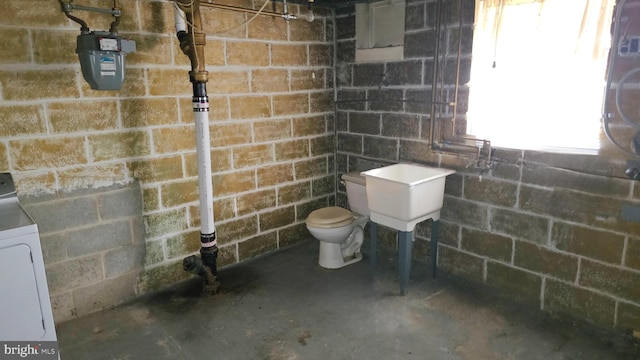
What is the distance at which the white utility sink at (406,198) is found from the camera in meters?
2.71

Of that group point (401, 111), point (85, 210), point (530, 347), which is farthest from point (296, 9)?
point (530, 347)

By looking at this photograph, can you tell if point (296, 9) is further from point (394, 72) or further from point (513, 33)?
point (513, 33)

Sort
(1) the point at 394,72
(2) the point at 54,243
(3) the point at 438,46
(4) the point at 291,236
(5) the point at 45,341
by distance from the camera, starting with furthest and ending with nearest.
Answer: (4) the point at 291,236 < (1) the point at 394,72 < (3) the point at 438,46 < (2) the point at 54,243 < (5) the point at 45,341

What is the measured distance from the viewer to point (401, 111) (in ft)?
10.8

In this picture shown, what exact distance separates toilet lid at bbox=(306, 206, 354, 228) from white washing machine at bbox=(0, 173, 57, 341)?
1.72 m

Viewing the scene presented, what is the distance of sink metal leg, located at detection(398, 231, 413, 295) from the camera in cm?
280

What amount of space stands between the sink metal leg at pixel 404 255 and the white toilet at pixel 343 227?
490 mm

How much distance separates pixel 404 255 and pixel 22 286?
2062mm

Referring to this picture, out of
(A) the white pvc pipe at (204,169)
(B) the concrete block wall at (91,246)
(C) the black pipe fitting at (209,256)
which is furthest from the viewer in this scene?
(C) the black pipe fitting at (209,256)

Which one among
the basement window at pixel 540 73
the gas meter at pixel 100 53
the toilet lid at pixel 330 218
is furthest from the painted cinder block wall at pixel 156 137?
the basement window at pixel 540 73

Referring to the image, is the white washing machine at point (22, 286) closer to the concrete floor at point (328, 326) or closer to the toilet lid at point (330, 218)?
the concrete floor at point (328, 326)

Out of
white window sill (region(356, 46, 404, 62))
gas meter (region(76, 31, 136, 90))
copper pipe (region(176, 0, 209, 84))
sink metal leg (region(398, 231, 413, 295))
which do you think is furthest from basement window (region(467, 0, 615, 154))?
gas meter (region(76, 31, 136, 90))

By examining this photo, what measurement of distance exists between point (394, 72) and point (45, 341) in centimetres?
272

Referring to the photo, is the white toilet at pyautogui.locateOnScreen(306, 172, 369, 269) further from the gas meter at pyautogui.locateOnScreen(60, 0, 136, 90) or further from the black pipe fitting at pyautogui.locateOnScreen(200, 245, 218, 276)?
the gas meter at pyautogui.locateOnScreen(60, 0, 136, 90)
